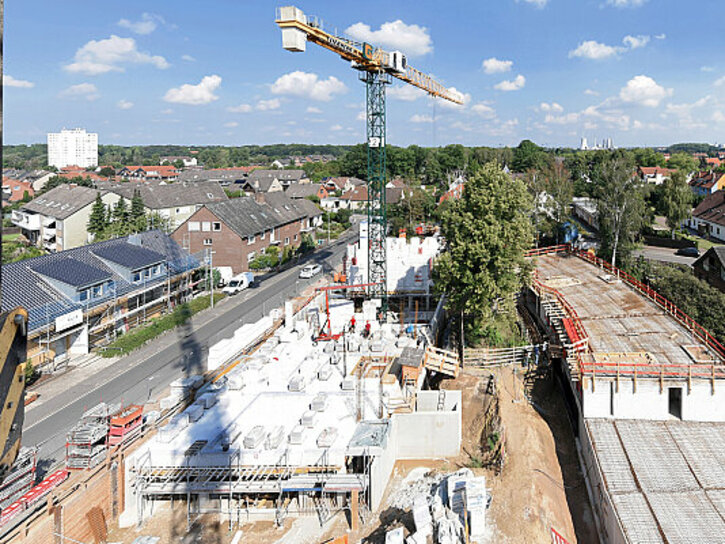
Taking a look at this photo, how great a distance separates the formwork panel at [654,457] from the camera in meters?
16.3

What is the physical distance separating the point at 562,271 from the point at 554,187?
1839cm

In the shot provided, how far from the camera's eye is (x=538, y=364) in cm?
2630

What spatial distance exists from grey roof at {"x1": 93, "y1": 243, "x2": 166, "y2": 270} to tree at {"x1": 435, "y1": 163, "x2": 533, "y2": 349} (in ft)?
63.0

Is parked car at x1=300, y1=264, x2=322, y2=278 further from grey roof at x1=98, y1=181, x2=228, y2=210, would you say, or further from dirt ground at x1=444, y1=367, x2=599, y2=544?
dirt ground at x1=444, y1=367, x2=599, y2=544

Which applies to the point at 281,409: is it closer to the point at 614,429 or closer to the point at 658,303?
the point at 614,429

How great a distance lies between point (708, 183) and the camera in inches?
3022

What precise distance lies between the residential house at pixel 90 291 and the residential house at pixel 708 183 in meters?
69.8

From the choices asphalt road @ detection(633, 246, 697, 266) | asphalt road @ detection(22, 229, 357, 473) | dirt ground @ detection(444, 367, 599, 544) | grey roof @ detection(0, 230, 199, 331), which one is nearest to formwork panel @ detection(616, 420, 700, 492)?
dirt ground @ detection(444, 367, 599, 544)

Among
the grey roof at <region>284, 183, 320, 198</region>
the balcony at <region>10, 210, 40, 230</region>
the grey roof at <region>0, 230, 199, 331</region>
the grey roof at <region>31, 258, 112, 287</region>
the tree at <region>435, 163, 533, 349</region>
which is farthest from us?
the grey roof at <region>284, 183, 320, 198</region>

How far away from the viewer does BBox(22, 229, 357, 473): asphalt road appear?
21656mm

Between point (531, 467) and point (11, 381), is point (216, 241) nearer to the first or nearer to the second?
point (531, 467)

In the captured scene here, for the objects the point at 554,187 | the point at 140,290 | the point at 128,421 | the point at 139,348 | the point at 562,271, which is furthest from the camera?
the point at 554,187

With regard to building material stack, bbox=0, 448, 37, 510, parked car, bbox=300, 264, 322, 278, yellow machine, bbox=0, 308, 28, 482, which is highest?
yellow machine, bbox=0, 308, 28, 482

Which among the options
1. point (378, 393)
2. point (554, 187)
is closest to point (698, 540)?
point (378, 393)
